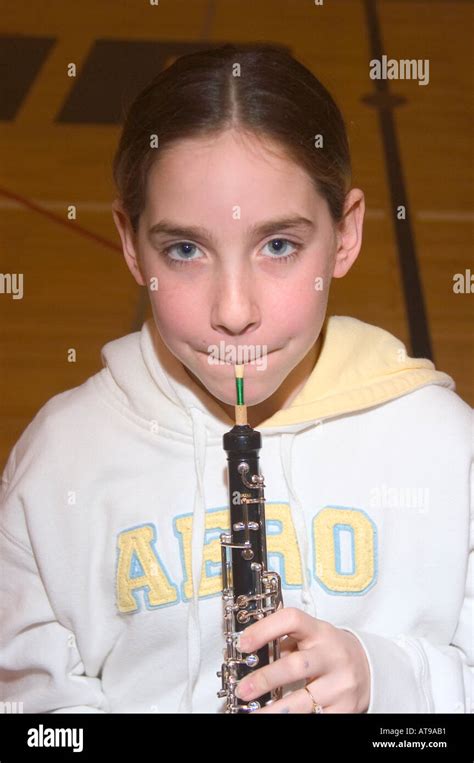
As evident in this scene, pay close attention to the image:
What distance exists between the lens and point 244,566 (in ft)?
3.45

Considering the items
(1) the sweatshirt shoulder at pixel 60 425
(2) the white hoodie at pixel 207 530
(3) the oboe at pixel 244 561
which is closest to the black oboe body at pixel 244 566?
(3) the oboe at pixel 244 561

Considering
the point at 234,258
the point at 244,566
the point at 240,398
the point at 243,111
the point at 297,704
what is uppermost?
the point at 243,111

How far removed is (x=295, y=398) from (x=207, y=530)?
156 mm

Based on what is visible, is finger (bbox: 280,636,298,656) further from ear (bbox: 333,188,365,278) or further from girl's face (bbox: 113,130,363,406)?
ear (bbox: 333,188,365,278)

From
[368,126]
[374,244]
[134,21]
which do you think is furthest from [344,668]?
[134,21]

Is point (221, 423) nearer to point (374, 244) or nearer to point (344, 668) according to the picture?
point (344, 668)

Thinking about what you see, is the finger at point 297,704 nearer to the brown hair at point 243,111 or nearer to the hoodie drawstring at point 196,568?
the hoodie drawstring at point 196,568

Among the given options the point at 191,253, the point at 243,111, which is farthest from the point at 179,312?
the point at 243,111

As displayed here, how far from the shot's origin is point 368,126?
393 centimetres

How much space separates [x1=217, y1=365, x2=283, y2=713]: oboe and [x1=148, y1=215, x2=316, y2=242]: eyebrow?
117 millimetres

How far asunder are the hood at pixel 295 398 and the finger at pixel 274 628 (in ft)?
A: 0.46

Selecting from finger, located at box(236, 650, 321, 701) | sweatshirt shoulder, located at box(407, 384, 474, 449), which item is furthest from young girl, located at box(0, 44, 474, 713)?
finger, located at box(236, 650, 321, 701)

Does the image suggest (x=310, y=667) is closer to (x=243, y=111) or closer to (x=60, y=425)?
(x=60, y=425)

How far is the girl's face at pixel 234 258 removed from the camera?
1.03m
